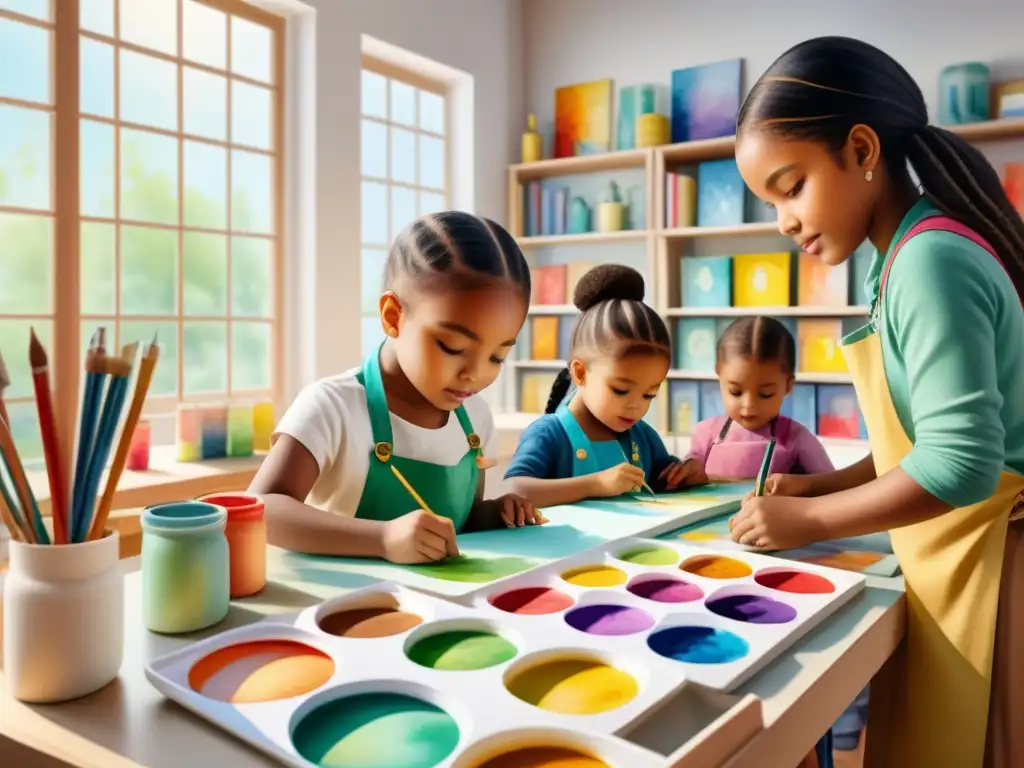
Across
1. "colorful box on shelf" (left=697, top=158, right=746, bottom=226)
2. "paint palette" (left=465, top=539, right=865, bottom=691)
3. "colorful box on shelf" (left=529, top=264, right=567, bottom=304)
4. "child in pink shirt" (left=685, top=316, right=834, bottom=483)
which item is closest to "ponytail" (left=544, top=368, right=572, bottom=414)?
"child in pink shirt" (left=685, top=316, right=834, bottom=483)

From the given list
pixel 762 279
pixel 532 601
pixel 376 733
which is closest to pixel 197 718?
pixel 376 733

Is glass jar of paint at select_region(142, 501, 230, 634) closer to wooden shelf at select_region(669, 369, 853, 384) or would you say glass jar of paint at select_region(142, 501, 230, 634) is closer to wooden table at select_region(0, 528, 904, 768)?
wooden table at select_region(0, 528, 904, 768)

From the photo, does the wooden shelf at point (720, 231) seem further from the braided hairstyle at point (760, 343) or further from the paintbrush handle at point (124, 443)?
the paintbrush handle at point (124, 443)

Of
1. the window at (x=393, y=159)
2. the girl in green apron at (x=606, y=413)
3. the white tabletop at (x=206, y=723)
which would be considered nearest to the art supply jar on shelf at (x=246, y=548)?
the white tabletop at (x=206, y=723)

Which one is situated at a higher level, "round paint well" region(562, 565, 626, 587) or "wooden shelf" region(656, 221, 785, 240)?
"wooden shelf" region(656, 221, 785, 240)

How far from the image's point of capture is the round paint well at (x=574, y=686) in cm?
59

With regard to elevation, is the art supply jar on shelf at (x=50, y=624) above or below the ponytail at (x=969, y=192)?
below

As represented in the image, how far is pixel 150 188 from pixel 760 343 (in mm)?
2386

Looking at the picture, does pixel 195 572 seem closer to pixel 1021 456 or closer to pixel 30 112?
pixel 1021 456

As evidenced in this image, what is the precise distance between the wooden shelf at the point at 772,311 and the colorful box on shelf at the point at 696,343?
0.06 m

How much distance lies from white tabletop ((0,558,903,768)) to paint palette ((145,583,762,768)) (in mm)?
15

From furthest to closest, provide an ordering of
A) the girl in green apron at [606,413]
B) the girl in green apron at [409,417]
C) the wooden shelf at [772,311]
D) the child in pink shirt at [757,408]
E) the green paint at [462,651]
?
the wooden shelf at [772,311] < the child in pink shirt at [757,408] < the girl in green apron at [606,413] < the girl in green apron at [409,417] < the green paint at [462,651]

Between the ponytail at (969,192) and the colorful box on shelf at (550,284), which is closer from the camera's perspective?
the ponytail at (969,192)

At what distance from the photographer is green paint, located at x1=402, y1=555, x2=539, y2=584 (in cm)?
89
